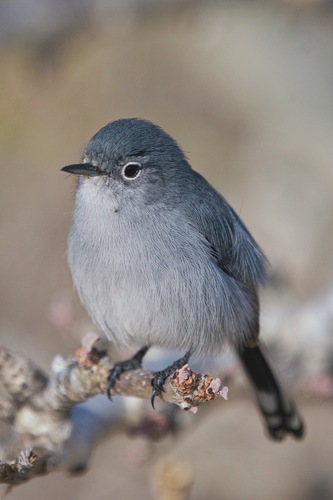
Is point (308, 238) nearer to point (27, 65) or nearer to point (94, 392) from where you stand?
point (27, 65)

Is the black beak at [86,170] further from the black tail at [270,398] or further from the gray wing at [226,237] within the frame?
the black tail at [270,398]

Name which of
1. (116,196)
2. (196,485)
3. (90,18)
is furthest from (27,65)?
(196,485)

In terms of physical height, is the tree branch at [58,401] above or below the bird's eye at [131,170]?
below

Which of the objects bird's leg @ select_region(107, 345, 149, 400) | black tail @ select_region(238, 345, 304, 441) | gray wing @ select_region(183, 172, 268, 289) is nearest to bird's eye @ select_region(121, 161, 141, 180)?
gray wing @ select_region(183, 172, 268, 289)

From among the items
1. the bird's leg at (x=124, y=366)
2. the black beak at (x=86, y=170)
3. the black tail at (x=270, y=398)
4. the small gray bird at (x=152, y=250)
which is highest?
the black beak at (x=86, y=170)

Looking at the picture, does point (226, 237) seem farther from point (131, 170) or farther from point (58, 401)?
point (58, 401)

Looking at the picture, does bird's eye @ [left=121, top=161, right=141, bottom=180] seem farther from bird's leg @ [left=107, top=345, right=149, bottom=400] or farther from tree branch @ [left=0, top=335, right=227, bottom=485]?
bird's leg @ [left=107, top=345, right=149, bottom=400]

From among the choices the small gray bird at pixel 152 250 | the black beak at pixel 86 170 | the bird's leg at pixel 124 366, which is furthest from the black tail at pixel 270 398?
→ the black beak at pixel 86 170
